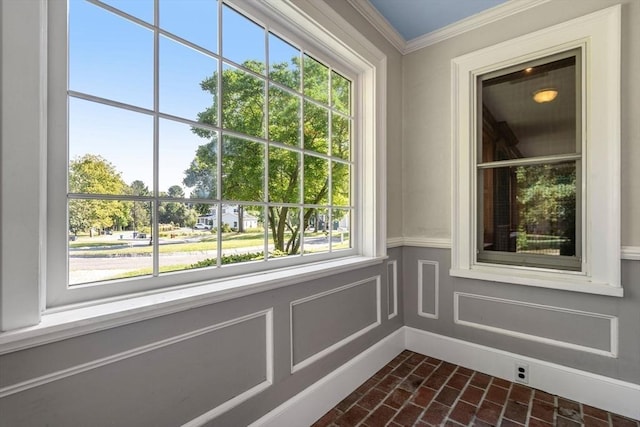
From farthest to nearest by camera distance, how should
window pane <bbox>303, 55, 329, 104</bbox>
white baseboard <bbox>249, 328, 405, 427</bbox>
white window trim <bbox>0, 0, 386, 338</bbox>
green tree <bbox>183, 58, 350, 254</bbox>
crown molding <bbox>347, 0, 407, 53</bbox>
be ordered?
crown molding <bbox>347, 0, 407, 53</bbox> < window pane <bbox>303, 55, 329, 104</bbox> < white baseboard <bbox>249, 328, 405, 427</bbox> < green tree <bbox>183, 58, 350, 254</bbox> < white window trim <bbox>0, 0, 386, 338</bbox>

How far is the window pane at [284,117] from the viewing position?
1.80 meters

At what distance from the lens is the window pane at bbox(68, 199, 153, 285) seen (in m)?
1.11

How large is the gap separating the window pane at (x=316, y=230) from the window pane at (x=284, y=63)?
86cm

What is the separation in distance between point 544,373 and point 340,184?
6.57 feet

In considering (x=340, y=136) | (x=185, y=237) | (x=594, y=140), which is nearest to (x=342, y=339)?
(x=185, y=237)

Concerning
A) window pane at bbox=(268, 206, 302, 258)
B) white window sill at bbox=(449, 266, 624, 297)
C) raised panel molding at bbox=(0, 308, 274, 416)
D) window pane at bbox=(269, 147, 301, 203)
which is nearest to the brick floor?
raised panel molding at bbox=(0, 308, 274, 416)

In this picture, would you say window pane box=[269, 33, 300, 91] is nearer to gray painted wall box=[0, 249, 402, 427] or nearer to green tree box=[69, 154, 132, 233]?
green tree box=[69, 154, 132, 233]

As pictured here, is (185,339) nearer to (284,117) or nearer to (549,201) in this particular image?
(284,117)

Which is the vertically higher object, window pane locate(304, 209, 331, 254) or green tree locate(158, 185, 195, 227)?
green tree locate(158, 185, 195, 227)

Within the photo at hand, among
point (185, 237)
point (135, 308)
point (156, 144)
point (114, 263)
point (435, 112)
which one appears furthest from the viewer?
point (435, 112)

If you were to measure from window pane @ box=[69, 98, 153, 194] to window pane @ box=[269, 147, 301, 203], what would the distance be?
2.26 ft

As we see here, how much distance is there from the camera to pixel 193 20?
145cm

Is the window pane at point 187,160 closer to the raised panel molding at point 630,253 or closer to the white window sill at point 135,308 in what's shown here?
the white window sill at point 135,308

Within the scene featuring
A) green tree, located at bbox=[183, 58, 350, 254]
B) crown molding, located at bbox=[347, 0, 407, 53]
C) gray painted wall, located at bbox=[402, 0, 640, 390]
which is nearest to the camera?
green tree, located at bbox=[183, 58, 350, 254]
